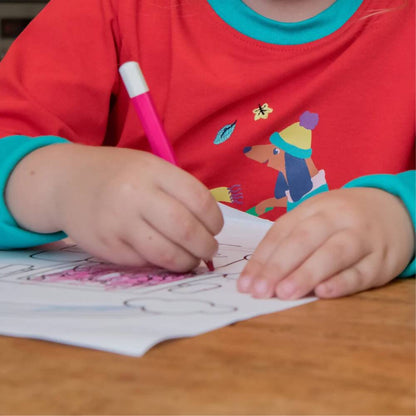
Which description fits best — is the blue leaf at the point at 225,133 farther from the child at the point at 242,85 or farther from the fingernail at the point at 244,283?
the fingernail at the point at 244,283

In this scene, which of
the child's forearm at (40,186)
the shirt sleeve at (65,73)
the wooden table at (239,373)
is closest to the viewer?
the wooden table at (239,373)

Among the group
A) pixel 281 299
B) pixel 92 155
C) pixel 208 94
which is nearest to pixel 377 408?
pixel 281 299

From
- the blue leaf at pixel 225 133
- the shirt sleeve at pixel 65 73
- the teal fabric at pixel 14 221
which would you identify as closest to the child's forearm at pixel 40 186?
the teal fabric at pixel 14 221

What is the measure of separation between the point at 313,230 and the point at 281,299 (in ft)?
0.18

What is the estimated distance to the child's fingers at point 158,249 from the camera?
→ 0.42m

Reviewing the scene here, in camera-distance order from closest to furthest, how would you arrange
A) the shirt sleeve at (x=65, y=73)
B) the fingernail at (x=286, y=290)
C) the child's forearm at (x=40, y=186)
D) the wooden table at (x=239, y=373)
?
the wooden table at (x=239, y=373)
the fingernail at (x=286, y=290)
the child's forearm at (x=40, y=186)
the shirt sleeve at (x=65, y=73)

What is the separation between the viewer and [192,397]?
24cm

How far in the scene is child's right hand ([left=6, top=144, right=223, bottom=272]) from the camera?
0.42 m

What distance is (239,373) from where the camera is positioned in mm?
262

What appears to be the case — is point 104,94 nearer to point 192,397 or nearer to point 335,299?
point 335,299

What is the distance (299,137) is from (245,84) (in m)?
0.08

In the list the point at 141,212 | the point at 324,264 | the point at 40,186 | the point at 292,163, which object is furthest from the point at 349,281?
the point at 292,163

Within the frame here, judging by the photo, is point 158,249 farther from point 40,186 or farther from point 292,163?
point 292,163

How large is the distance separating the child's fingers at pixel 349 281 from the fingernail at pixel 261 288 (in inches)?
1.1
